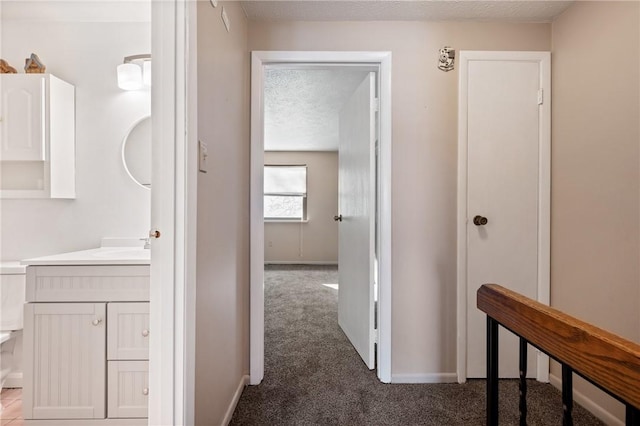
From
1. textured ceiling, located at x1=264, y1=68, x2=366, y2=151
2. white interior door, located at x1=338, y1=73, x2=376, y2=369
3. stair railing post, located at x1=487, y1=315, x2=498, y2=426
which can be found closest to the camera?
stair railing post, located at x1=487, y1=315, x2=498, y2=426

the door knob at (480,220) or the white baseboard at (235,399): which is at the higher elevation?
the door knob at (480,220)

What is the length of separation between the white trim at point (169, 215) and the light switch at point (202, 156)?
4.2 inches

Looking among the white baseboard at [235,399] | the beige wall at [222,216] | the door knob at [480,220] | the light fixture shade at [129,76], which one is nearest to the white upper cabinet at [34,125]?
the light fixture shade at [129,76]

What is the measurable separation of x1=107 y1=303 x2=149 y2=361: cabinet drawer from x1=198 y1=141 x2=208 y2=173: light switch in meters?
0.68

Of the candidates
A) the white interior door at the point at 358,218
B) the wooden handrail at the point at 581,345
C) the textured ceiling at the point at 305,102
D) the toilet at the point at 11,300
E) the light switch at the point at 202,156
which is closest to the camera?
the wooden handrail at the point at 581,345

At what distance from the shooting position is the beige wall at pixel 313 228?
5.80 metres

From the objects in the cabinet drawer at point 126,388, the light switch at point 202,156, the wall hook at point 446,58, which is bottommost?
the cabinet drawer at point 126,388

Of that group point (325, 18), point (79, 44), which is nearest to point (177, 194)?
point (325, 18)

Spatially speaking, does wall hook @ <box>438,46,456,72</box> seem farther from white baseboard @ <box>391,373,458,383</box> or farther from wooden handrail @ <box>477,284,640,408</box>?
white baseboard @ <box>391,373,458,383</box>

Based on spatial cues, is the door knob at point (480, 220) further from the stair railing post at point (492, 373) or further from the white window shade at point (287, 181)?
the white window shade at point (287, 181)

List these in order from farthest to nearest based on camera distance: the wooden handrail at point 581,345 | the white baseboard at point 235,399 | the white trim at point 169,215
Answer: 1. the white baseboard at point 235,399
2. the white trim at point 169,215
3. the wooden handrail at point 581,345

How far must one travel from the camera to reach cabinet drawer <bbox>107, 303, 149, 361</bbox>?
4.29 ft

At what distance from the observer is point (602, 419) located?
149cm

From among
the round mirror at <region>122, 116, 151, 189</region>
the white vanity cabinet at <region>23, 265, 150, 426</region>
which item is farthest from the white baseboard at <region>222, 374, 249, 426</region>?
the round mirror at <region>122, 116, 151, 189</region>
